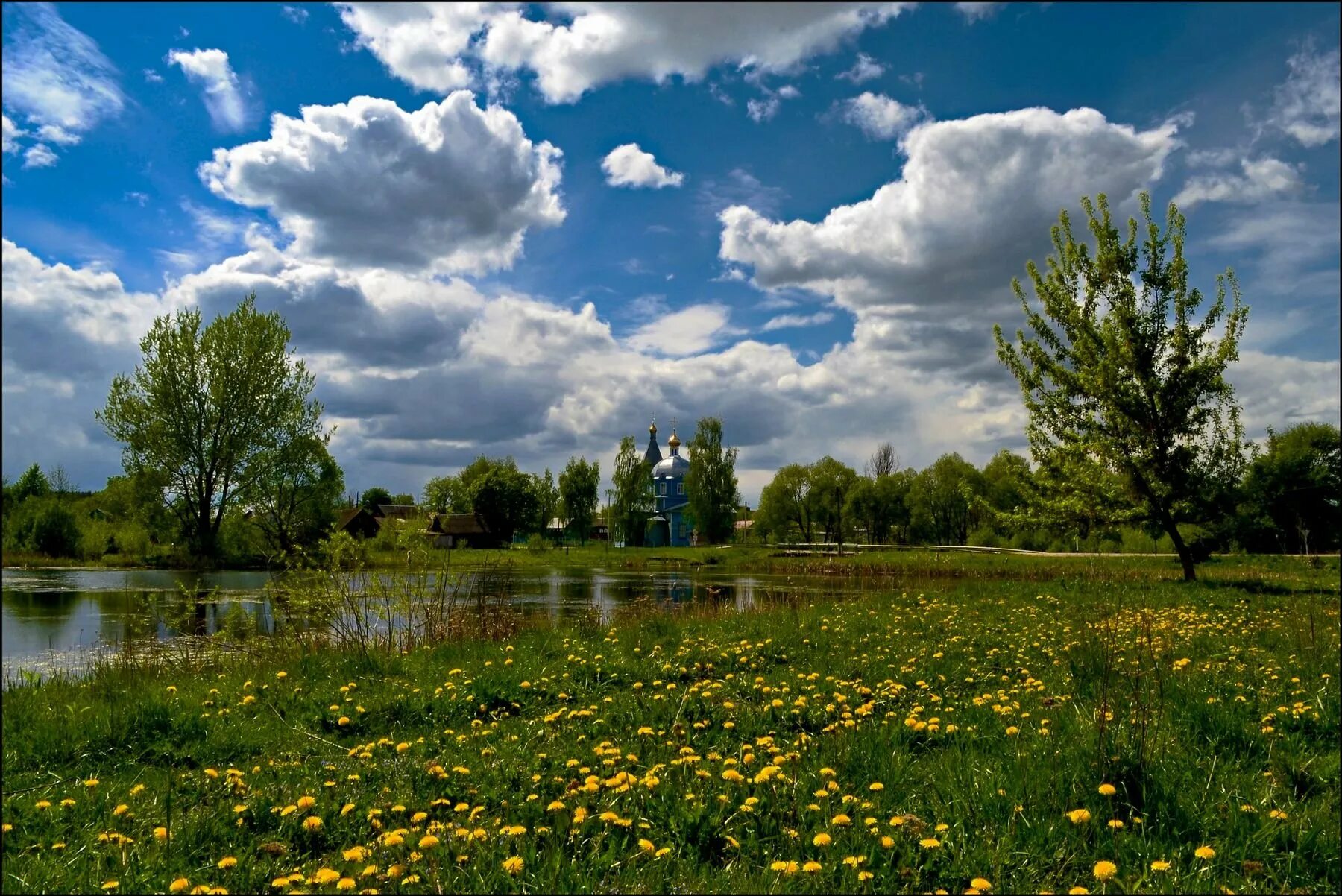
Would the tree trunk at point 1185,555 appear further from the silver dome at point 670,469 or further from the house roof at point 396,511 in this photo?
the silver dome at point 670,469

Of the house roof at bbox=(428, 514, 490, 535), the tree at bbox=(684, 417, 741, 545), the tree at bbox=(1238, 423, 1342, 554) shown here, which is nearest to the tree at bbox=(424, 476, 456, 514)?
the house roof at bbox=(428, 514, 490, 535)

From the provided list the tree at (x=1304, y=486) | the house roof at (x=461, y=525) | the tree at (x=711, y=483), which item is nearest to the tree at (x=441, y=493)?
the house roof at (x=461, y=525)

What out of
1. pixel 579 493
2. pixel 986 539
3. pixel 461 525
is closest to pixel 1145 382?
pixel 986 539

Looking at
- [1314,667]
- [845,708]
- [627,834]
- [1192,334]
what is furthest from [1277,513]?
[627,834]

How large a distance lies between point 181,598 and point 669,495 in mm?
97380

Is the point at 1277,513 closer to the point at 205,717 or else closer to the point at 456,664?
the point at 456,664

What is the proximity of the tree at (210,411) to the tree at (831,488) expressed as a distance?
4678cm

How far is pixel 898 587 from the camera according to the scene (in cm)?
2250

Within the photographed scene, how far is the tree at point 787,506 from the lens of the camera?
72438 millimetres

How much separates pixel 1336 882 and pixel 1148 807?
0.77m

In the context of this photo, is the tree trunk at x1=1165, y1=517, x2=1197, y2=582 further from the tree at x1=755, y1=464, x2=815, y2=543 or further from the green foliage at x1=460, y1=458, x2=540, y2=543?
the green foliage at x1=460, y1=458, x2=540, y2=543

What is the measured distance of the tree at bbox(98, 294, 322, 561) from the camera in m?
33.6

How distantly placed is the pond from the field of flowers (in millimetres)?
5228

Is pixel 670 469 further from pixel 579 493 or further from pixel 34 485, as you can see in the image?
pixel 34 485
